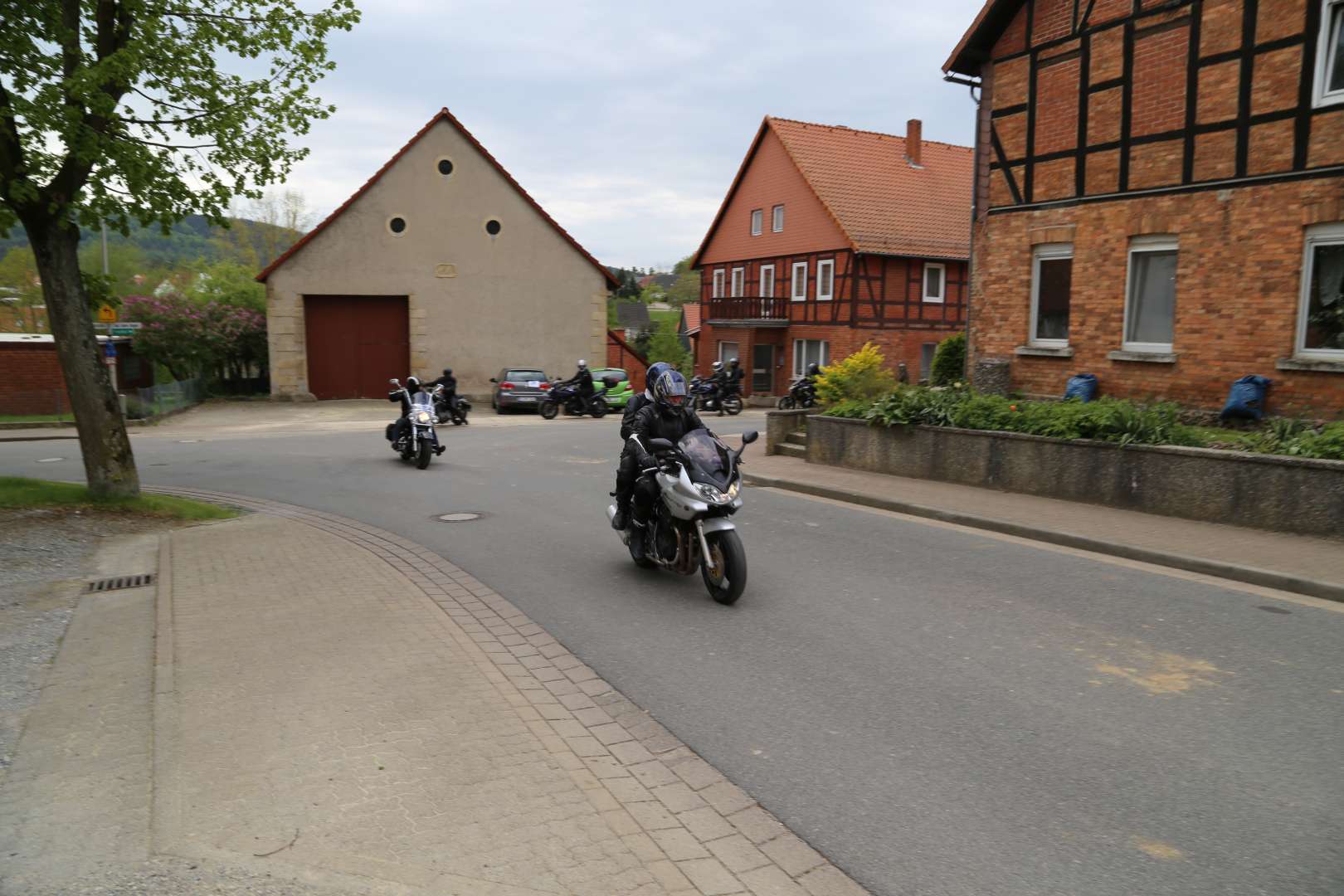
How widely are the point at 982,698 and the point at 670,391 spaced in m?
3.48

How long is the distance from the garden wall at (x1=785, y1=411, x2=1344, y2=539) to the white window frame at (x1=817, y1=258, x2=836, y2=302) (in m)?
22.8

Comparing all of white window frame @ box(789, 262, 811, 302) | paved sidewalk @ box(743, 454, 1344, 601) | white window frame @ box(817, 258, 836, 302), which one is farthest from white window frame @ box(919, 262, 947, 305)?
paved sidewalk @ box(743, 454, 1344, 601)

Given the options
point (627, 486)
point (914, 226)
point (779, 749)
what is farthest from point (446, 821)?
point (914, 226)

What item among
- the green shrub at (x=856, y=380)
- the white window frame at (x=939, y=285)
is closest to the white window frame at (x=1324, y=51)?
the green shrub at (x=856, y=380)

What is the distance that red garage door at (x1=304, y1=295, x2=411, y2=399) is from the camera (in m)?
33.4

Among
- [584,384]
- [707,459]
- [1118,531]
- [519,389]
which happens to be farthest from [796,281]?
[707,459]

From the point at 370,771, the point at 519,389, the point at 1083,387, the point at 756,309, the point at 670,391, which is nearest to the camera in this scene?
the point at 370,771

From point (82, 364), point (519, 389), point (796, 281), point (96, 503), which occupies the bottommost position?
point (96, 503)

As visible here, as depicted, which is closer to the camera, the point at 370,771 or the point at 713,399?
the point at 370,771

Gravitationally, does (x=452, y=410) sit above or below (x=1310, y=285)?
below

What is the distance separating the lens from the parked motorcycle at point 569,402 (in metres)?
29.4

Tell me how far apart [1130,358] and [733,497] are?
30.3ft

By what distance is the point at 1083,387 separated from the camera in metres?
14.3

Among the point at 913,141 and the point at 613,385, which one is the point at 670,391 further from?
the point at 913,141
